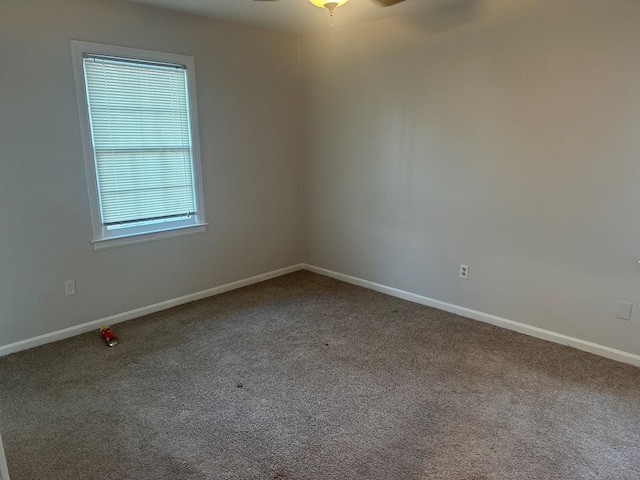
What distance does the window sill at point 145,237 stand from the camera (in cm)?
325

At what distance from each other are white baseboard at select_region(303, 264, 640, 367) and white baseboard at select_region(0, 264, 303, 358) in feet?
2.85

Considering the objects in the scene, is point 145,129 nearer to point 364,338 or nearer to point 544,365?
point 364,338

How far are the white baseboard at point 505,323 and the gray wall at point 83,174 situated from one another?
1.09 m

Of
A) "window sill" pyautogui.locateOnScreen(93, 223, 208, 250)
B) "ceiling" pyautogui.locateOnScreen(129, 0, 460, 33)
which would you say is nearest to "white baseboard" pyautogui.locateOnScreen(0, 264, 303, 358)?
"window sill" pyautogui.locateOnScreen(93, 223, 208, 250)

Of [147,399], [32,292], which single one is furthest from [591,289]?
[32,292]

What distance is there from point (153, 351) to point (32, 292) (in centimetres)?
97

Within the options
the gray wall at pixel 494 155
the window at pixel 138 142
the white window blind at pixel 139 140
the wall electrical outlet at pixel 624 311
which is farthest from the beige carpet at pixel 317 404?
the white window blind at pixel 139 140

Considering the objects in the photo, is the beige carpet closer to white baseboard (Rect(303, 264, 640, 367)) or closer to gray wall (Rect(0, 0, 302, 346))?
white baseboard (Rect(303, 264, 640, 367))

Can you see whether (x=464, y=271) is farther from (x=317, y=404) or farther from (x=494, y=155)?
(x=317, y=404)

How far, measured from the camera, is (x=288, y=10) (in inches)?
131

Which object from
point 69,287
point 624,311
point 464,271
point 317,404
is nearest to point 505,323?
point 464,271

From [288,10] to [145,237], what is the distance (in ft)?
7.18

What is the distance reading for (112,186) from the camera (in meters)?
3.25

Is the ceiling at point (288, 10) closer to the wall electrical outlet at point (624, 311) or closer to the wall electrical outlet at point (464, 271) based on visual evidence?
the wall electrical outlet at point (464, 271)
